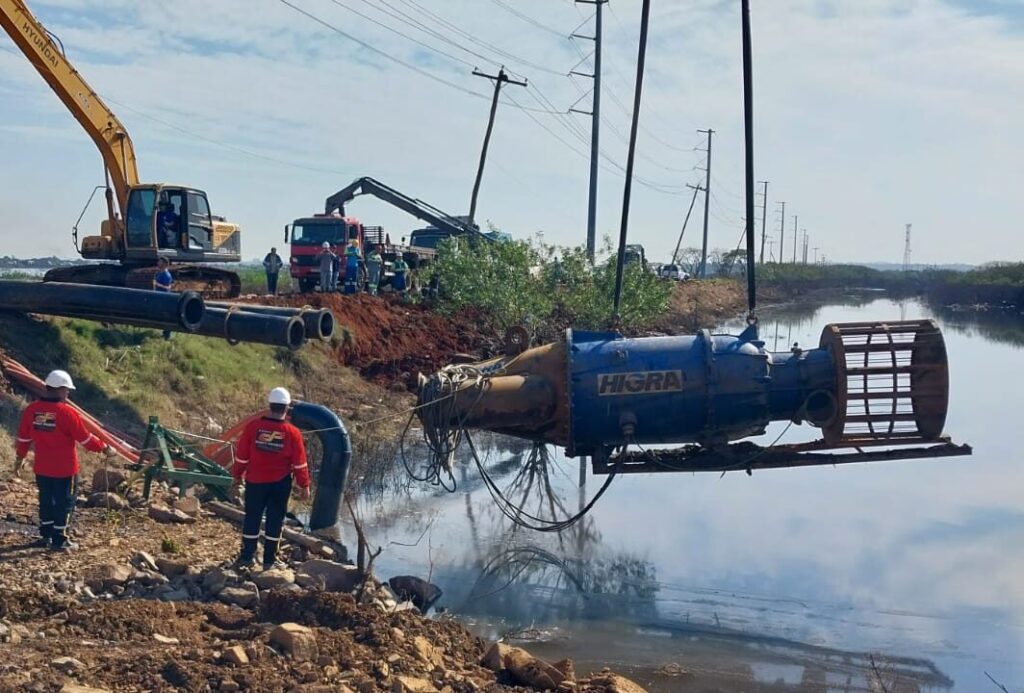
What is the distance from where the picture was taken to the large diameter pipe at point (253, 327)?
13.6 meters

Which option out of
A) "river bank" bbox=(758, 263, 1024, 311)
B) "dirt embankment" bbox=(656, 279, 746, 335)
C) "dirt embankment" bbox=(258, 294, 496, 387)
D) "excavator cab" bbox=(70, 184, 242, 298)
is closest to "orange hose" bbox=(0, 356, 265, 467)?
"excavator cab" bbox=(70, 184, 242, 298)

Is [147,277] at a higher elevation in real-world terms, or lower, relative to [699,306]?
lower

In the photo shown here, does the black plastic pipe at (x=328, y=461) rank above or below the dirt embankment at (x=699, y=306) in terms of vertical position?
below

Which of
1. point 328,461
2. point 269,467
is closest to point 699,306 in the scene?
point 328,461

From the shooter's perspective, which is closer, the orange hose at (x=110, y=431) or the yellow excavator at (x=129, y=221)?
the orange hose at (x=110, y=431)

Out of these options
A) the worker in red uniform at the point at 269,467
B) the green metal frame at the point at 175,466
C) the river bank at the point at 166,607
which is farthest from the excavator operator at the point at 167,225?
the worker in red uniform at the point at 269,467

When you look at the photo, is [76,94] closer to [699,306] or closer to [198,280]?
[198,280]

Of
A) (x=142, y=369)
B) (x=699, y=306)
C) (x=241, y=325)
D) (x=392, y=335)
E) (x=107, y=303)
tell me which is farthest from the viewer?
(x=699, y=306)

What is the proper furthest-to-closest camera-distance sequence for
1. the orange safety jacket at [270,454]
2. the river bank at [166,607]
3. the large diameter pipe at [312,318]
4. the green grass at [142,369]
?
the large diameter pipe at [312,318] < the green grass at [142,369] < the orange safety jacket at [270,454] < the river bank at [166,607]

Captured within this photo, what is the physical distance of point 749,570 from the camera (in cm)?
1135

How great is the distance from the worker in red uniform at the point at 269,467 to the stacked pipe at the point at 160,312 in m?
5.00

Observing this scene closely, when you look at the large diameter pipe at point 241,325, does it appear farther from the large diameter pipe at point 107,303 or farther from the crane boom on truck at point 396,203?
the crane boom on truck at point 396,203

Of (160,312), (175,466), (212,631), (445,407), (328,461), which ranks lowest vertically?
(212,631)

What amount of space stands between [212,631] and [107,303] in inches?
303
